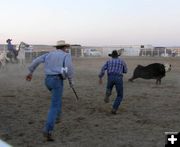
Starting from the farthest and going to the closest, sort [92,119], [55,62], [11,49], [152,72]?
[11,49] < [152,72] < [92,119] < [55,62]

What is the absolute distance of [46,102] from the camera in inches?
535

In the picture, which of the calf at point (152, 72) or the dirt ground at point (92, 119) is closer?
the dirt ground at point (92, 119)

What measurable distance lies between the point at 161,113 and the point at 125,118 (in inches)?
48.3

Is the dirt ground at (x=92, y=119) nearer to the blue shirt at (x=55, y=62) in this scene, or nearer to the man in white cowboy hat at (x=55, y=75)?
the man in white cowboy hat at (x=55, y=75)

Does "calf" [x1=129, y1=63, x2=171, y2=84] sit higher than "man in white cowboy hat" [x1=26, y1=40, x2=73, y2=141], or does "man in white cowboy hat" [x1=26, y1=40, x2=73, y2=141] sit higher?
"man in white cowboy hat" [x1=26, y1=40, x2=73, y2=141]

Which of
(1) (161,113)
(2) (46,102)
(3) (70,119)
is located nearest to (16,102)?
(2) (46,102)

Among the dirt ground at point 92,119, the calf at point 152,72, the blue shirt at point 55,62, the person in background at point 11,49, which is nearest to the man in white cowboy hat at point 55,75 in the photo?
the blue shirt at point 55,62

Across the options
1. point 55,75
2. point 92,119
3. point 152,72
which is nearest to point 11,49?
point 152,72

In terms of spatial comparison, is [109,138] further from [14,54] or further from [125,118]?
[14,54]

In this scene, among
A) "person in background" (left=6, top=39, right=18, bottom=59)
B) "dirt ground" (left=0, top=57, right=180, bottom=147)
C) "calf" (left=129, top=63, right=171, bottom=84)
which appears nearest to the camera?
"dirt ground" (left=0, top=57, right=180, bottom=147)

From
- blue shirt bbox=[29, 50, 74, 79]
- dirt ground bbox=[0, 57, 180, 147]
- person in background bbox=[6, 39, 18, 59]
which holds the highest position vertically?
blue shirt bbox=[29, 50, 74, 79]

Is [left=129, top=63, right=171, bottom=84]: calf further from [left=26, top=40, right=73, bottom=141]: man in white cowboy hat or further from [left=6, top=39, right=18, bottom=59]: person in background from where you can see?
[left=6, top=39, right=18, bottom=59]: person in background

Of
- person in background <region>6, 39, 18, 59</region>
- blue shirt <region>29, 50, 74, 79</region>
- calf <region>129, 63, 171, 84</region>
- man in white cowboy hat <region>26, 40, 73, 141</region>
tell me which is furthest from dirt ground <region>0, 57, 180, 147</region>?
person in background <region>6, 39, 18, 59</region>

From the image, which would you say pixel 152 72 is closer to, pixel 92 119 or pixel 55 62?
pixel 92 119
